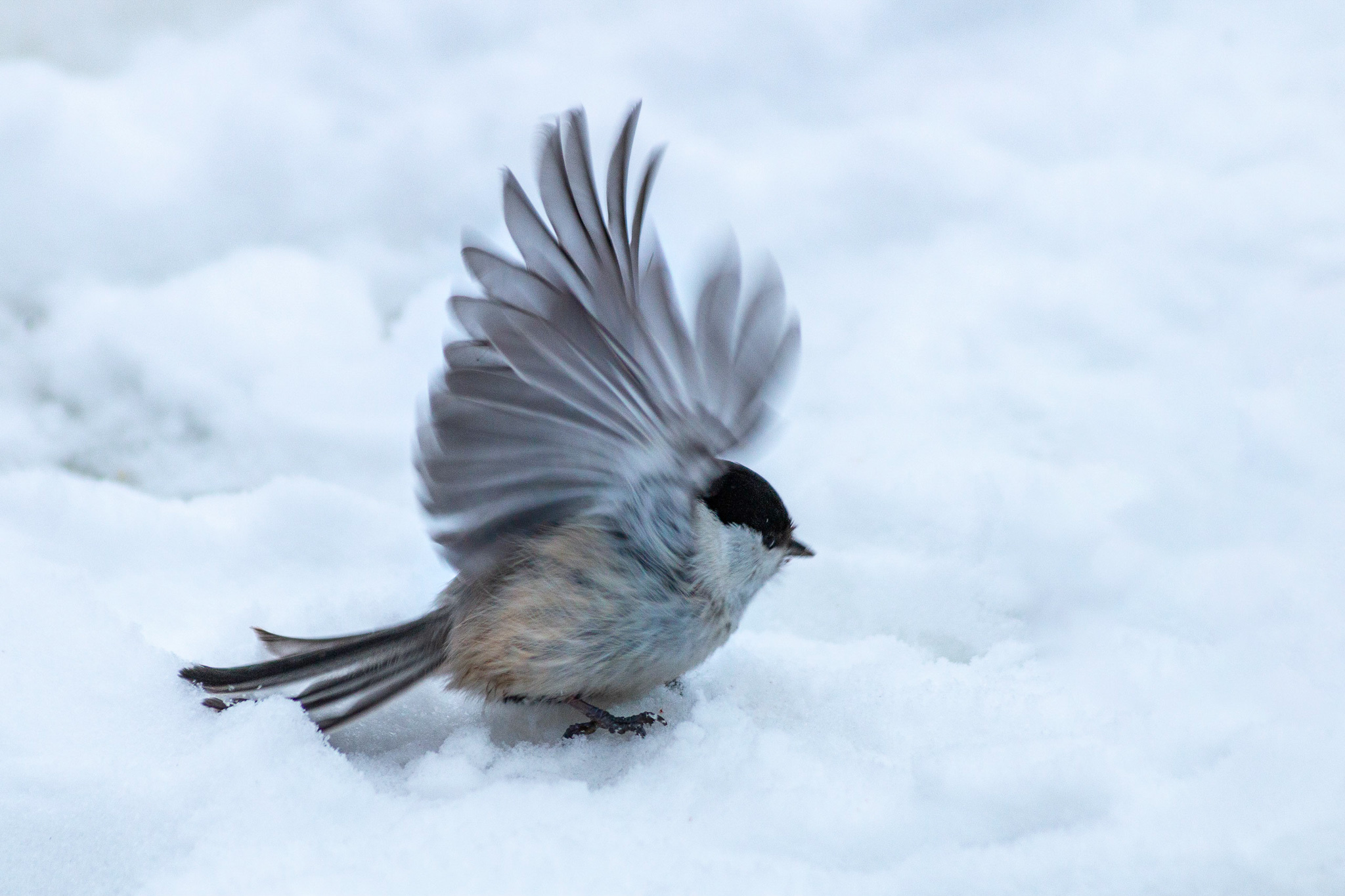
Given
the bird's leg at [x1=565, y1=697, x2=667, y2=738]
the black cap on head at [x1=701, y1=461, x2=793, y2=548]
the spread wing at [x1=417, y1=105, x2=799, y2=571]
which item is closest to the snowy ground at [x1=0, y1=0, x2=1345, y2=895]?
the bird's leg at [x1=565, y1=697, x2=667, y2=738]

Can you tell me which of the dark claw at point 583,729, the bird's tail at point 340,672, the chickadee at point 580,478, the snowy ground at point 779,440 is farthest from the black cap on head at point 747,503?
the bird's tail at point 340,672

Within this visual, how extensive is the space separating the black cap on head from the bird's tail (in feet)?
1.71

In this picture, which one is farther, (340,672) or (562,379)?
(340,672)

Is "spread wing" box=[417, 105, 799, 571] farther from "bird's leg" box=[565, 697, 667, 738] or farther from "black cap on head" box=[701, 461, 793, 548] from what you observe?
"bird's leg" box=[565, 697, 667, 738]

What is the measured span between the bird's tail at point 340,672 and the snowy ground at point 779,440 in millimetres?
67

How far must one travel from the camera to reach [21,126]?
3979 mm

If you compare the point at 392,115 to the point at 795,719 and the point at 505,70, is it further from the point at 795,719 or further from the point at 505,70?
the point at 795,719

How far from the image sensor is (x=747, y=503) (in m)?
1.88

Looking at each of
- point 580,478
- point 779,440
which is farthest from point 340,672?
point 779,440

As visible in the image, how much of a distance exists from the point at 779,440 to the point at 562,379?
156cm

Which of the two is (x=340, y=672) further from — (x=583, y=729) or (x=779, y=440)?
(x=779, y=440)

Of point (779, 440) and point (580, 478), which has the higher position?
point (779, 440)

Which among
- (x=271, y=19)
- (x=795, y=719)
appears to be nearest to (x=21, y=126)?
(x=271, y=19)

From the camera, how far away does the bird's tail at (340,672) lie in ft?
5.82
